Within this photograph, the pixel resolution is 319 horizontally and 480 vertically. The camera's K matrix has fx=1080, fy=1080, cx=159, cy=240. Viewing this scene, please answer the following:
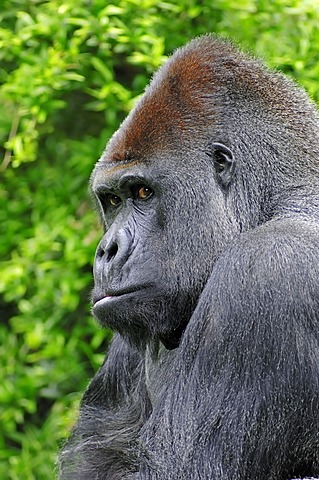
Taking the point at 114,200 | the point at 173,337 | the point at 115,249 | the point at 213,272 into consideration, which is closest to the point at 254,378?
the point at 213,272

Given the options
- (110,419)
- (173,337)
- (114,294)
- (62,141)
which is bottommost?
(62,141)

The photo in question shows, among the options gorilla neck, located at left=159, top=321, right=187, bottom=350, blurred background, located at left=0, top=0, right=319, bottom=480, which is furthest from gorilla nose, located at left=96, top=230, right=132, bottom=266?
blurred background, located at left=0, top=0, right=319, bottom=480

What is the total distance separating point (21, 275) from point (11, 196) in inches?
46.6

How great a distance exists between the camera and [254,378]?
3.58 metres

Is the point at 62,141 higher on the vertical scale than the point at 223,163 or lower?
lower

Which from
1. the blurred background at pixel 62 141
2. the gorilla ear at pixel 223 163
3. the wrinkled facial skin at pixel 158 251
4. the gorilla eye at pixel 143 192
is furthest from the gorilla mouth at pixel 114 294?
the blurred background at pixel 62 141

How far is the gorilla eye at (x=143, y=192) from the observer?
4013mm

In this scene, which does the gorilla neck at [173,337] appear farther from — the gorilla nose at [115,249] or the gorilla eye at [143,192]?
→ the gorilla eye at [143,192]

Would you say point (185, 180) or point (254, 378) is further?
point (185, 180)

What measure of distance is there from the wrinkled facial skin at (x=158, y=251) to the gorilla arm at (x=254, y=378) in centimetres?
24

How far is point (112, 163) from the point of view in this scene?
411 cm

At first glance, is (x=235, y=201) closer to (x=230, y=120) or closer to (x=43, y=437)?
(x=230, y=120)

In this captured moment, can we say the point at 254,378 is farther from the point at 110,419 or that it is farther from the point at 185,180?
the point at 110,419

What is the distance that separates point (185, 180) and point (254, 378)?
2.60 ft
